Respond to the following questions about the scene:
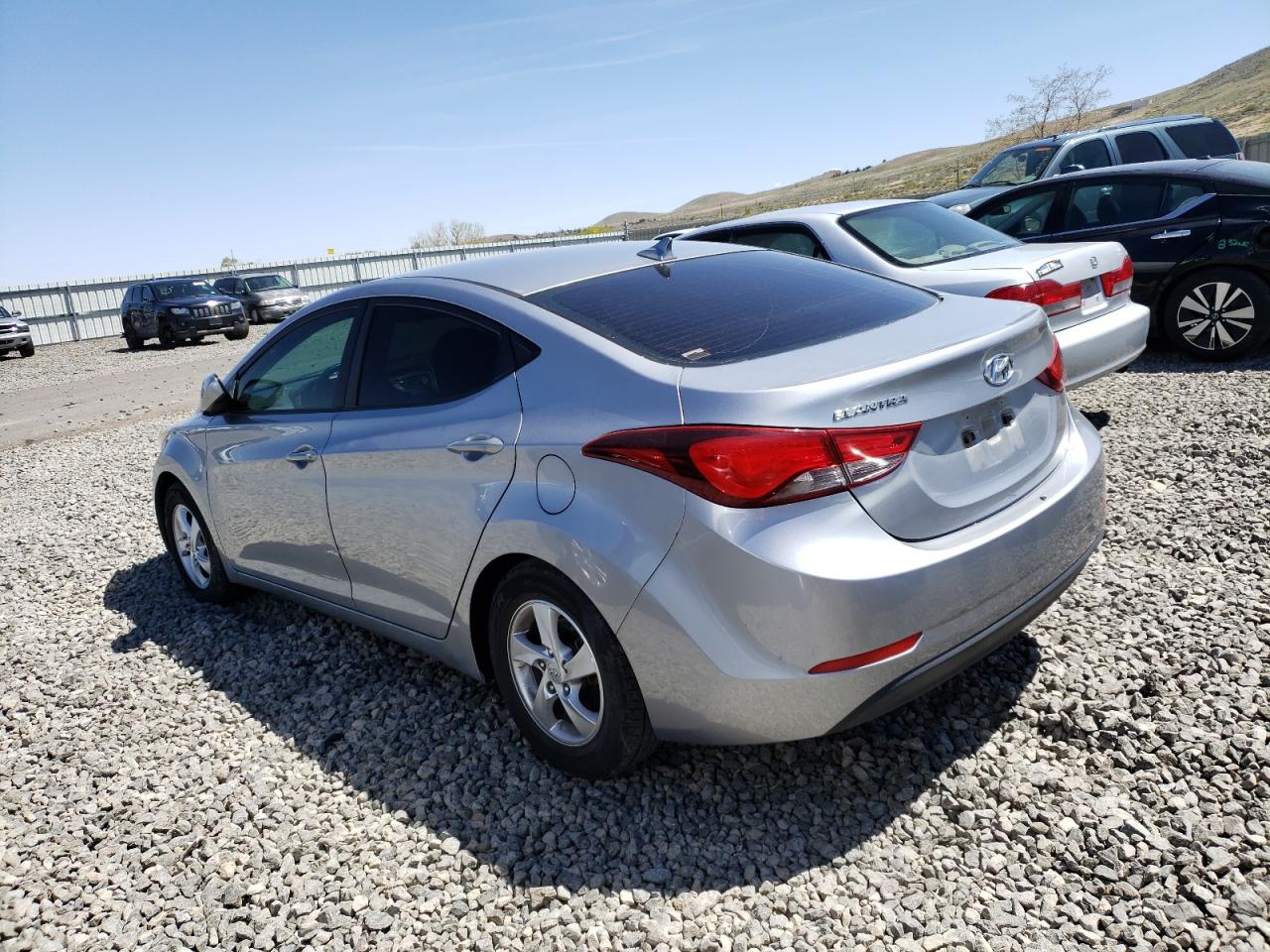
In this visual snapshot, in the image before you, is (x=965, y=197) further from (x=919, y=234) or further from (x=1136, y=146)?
(x=919, y=234)

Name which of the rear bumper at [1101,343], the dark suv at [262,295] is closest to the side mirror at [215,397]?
the rear bumper at [1101,343]

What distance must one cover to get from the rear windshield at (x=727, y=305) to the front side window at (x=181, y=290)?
23.5 meters

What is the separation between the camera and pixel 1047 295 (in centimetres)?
584

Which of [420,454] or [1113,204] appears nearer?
[420,454]

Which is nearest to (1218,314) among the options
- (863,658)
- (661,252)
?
(661,252)

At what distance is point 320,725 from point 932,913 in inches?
94.5

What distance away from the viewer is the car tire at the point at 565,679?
2758 millimetres

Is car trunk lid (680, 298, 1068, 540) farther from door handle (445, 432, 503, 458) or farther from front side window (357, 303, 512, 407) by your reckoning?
front side window (357, 303, 512, 407)

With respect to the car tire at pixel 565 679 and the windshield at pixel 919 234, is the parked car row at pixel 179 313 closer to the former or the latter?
the windshield at pixel 919 234

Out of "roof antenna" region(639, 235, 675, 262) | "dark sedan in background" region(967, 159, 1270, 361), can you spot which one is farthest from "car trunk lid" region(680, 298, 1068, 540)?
"dark sedan in background" region(967, 159, 1270, 361)

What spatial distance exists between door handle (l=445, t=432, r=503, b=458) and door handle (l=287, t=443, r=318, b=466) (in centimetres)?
100

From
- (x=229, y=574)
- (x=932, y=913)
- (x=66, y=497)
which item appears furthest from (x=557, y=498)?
(x=66, y=497)

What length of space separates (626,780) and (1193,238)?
704 centimetres

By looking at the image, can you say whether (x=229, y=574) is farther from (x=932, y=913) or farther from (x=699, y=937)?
(x=932, y=913)
